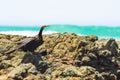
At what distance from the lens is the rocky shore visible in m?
32.6

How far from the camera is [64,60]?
36812 millimetres

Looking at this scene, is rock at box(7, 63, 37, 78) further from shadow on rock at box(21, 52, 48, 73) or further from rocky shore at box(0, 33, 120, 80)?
shadow on rock at box(21, 52, 48, 73)

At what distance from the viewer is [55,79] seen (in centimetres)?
3180

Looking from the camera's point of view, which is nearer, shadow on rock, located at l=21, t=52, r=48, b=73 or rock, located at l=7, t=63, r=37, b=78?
rock, located at l=7, t=63, r=37, b=78

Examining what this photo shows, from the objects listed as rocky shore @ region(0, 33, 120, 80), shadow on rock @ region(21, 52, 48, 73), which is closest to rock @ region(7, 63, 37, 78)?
rocky shore @ region(0, 33, 120, 80)

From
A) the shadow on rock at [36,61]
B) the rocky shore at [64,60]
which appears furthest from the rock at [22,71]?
the shadow on rock at [36,61]

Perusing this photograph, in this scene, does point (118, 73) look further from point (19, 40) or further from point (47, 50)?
point (19, 40)

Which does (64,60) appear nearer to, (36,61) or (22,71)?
(36,61)

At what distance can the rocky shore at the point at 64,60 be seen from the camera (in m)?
32.6

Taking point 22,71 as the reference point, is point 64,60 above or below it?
above

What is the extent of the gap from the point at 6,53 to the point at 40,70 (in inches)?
172

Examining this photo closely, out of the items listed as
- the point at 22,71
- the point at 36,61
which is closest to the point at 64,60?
the point at 36,61

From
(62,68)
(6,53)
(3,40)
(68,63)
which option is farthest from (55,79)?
(3,40)

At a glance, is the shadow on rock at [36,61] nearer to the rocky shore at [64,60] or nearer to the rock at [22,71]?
the rocky shore at [64,60]
